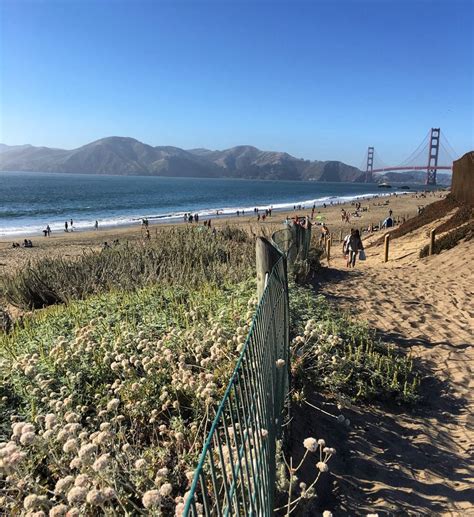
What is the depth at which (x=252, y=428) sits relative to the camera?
2.20m

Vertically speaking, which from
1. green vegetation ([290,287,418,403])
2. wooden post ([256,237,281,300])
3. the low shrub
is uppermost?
wooden post ([256,237,281,300])

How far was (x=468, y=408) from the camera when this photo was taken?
4504 millimetres

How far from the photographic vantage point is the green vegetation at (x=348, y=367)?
4.45 meters

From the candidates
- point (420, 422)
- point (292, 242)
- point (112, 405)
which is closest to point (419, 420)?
point (420, 422)

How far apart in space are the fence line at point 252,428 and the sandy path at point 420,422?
76cm

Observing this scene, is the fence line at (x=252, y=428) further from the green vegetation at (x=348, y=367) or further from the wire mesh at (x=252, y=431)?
the green vegetation at (x=348, y=367)

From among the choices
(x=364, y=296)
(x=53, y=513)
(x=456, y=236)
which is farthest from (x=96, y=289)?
(x=456, y=236)

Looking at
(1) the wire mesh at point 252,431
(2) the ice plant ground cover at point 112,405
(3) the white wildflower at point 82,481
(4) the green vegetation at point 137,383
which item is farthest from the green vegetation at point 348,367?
(3) the white wildflower at point 82,481

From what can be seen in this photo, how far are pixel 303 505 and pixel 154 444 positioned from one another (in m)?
1.18

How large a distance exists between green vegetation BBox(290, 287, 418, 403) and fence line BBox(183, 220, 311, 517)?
2.10 ft

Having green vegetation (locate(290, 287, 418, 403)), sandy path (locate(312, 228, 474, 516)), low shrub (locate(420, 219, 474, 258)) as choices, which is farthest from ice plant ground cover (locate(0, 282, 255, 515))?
low shrub (locate(420, 219, 474, 258))

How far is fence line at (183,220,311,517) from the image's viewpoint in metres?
1.68

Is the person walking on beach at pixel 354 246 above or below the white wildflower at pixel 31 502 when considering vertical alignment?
below

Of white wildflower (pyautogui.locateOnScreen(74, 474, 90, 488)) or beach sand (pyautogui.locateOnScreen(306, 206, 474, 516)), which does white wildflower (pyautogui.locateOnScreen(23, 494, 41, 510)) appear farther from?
beach sand (pyautogui.locateOnScreen(306, 206, 474, 516))
